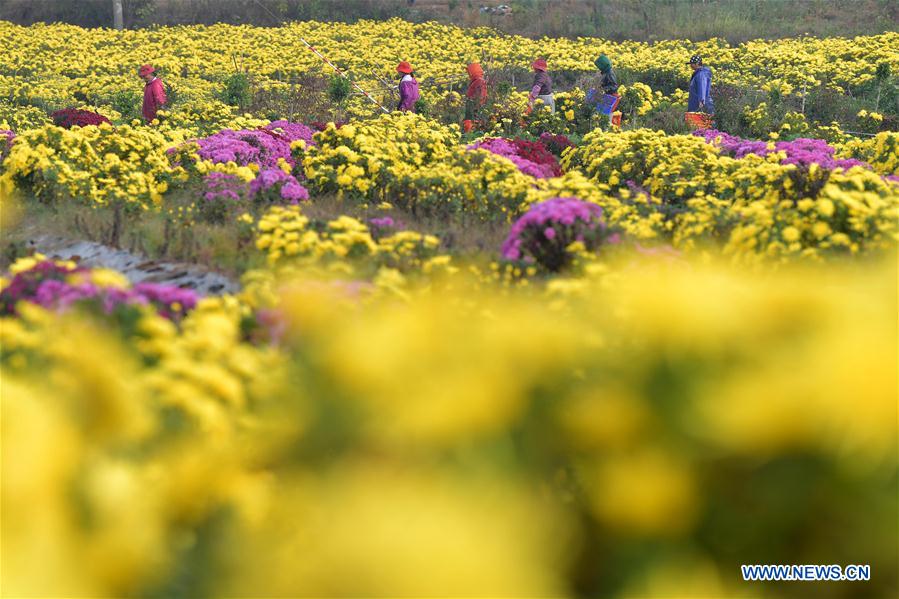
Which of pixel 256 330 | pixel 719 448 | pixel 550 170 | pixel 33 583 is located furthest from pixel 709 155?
pixel 33 583

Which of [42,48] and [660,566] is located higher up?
[42,48]

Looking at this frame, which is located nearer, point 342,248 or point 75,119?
point 342,248

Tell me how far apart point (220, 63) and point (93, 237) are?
18.2 m

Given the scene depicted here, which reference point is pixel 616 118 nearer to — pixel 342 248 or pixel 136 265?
pixel 136 265

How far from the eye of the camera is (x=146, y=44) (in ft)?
90.2

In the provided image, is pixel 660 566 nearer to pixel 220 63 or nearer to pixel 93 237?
pixel 93 237

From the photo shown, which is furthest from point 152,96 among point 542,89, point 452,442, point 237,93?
point 452,442

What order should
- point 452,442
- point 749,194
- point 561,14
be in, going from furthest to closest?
point 561,14 → point 749,194 → point 452,442

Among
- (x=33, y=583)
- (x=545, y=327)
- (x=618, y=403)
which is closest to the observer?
(x=33, y=583)

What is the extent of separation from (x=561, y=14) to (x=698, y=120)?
18399mm

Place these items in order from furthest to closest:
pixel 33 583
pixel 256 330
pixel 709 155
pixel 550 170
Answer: pixel 550 170, pixel 709 155, pixel 256 330, pixel 33 583

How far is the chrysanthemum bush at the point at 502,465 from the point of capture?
4.81ft

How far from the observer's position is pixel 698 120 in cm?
1427

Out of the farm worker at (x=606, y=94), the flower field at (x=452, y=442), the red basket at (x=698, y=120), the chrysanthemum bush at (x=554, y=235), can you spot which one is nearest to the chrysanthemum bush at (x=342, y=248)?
the chrysanthemum bush at (x=554, y=235)
